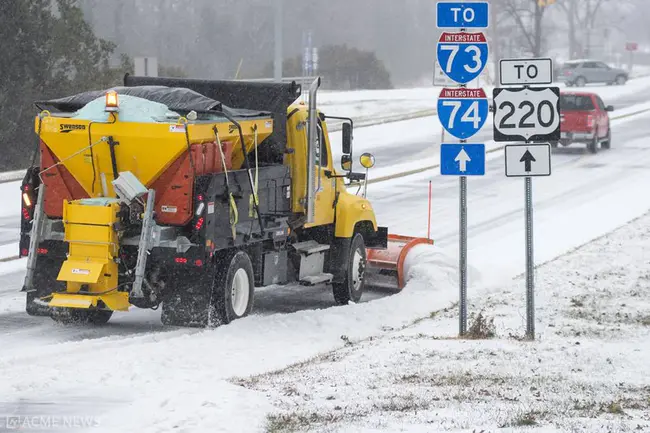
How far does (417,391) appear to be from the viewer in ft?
29.6

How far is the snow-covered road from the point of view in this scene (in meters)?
8.42

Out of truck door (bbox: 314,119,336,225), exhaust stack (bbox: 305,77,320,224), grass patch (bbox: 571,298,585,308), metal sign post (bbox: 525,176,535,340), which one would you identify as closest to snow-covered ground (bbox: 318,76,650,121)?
truck door (bbox: 314,119,336,225)

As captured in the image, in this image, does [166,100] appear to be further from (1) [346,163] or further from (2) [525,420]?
(2) [525,420]

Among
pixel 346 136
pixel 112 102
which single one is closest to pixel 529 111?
pixel 346 136

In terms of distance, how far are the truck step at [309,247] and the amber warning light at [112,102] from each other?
3.40 m

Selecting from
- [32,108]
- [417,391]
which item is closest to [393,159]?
[32,108]

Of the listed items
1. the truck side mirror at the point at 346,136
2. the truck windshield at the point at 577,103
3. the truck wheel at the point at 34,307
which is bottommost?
the truck wheel at the point at 34,307

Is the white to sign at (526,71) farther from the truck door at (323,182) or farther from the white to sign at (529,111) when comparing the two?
the truck door at (323,182)

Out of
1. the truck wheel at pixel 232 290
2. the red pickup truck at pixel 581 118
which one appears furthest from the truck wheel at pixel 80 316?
the red pickup truck at pixel 581 118

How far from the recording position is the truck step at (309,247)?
1433 cm

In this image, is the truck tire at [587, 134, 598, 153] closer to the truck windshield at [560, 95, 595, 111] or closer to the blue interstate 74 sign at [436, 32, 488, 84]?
the truck windshield at [560, 95, 595, 111]

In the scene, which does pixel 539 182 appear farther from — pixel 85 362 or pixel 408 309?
pixel 85 362

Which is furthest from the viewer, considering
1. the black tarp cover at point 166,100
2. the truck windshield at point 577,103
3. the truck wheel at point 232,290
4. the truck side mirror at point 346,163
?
the truck windshield at point 577,103

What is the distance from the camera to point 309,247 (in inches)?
573
